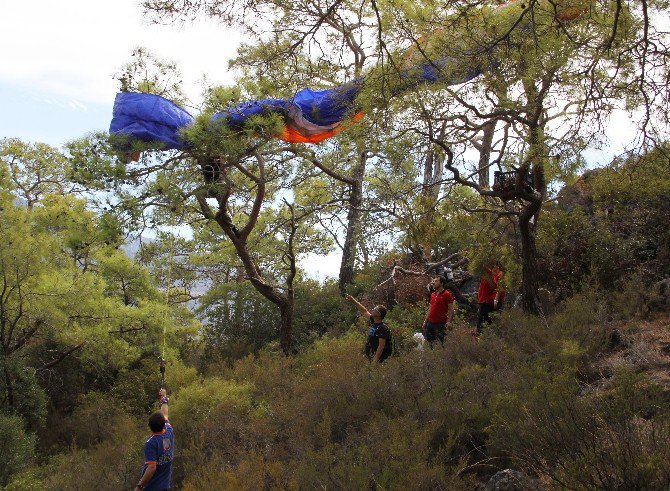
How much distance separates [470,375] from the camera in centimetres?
676

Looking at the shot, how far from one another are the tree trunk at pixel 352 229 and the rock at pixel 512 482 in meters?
11.3

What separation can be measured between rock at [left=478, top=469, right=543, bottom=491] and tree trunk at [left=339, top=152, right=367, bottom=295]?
1134cm

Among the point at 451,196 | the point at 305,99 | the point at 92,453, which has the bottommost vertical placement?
the point at 92,453

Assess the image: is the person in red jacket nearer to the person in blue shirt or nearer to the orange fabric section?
the orange fabric section

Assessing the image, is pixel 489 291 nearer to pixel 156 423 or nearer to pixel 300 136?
pixel 300 136

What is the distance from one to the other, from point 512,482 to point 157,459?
11.1ft

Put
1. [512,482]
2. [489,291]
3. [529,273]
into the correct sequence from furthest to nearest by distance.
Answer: [489,291] → [529,273] → [512,482]

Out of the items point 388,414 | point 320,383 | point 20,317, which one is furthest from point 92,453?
point 388,414

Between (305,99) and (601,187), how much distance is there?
5.95 metres

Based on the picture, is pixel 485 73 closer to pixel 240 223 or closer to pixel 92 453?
pixel 92 453

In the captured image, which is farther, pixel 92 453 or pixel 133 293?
pixel 133 293

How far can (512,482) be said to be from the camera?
4.11 m

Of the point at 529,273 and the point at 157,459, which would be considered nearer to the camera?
the point at 157,459

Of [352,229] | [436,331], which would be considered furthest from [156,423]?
[352,229]
